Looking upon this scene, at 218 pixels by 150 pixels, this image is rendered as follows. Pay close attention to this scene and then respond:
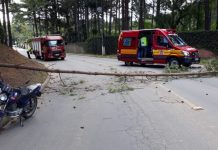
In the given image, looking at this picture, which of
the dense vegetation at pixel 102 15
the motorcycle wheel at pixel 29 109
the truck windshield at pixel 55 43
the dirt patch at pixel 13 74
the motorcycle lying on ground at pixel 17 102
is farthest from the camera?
the dense vegetation at pixel 102 15

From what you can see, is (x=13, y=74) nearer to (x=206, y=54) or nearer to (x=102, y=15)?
(x=206, y=54)

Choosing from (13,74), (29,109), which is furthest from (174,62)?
(29,109)

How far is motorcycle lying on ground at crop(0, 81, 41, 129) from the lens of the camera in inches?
348

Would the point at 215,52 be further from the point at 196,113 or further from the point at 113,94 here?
the point at 196,113

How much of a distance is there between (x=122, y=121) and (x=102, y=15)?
162 feet

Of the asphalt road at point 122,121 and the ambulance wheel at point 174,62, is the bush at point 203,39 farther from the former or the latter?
the asphalt road at point 122,121

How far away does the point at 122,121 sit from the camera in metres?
8.96

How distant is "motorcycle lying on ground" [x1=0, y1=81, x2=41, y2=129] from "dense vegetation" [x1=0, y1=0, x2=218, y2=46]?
127 ft

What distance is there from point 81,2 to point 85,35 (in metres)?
8.22

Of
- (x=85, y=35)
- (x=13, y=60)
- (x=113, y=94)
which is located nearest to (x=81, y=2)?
(x=85, y=35)

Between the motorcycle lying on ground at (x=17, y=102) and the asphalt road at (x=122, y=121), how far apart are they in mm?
313

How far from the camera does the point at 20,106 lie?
9.52 meters

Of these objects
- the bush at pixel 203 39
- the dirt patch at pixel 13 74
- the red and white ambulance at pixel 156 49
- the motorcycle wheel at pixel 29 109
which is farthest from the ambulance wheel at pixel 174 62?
the motorcycle wheel at pixel 29 109

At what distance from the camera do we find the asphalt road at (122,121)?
7.09 meters
